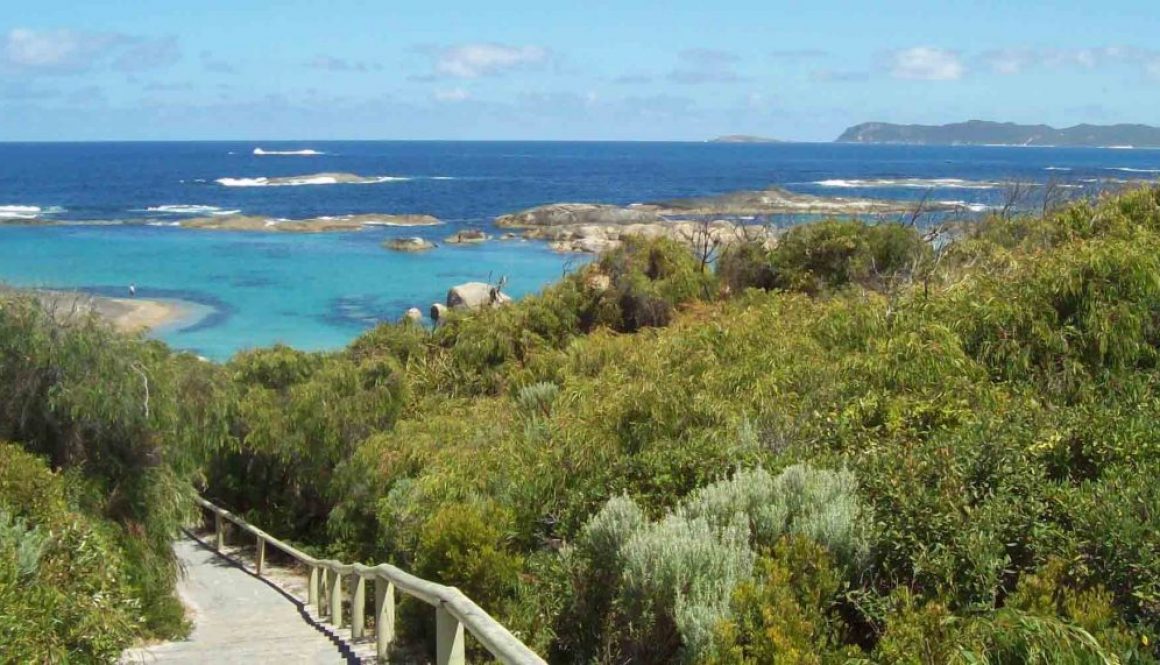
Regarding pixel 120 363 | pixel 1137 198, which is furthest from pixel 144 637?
pixel 1137 198

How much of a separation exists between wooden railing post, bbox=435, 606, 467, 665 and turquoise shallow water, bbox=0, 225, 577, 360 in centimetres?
2591

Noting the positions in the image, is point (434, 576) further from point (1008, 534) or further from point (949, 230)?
point (949, 230)

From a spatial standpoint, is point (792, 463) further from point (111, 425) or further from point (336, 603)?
point (111, 425)

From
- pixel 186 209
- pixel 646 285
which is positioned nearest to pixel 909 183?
pixel 186 209

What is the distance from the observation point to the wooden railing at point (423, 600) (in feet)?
15.9

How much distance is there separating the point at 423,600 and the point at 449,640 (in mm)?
1024

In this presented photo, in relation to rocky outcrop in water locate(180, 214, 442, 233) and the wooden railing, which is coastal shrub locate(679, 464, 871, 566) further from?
rocky outcrop in water locate(180, 214, 442, 233)

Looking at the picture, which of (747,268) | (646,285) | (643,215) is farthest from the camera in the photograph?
(643,215)

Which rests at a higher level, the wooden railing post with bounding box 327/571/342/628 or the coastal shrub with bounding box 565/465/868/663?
the coastal shrub with bounding box 565/465/868/663

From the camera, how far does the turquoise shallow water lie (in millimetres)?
37000

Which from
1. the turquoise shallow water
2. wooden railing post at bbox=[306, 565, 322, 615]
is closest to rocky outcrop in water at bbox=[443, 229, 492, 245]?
the turquoise shallow water

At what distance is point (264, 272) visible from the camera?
4875 centimetres

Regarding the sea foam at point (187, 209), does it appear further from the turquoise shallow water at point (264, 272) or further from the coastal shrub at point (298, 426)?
the coastal shrub at point (298, 426)

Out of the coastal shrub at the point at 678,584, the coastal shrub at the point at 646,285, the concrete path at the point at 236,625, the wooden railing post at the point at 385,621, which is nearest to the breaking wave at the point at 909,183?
the coastal shrub at the point at 646,285
